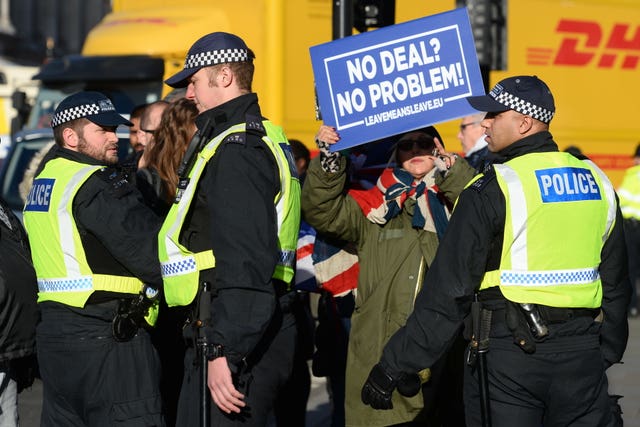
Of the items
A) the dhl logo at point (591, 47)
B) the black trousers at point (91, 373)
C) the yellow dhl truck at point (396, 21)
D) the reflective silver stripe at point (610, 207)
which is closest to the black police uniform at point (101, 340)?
the black trousers at point (91, 373)

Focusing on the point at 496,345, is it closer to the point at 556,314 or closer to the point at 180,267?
the point at 556,314

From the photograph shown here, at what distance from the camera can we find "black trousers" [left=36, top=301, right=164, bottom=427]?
508cm

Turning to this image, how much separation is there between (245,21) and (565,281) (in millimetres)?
8402

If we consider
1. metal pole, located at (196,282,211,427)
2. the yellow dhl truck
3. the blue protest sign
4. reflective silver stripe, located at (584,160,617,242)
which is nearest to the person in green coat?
the blue protest sign

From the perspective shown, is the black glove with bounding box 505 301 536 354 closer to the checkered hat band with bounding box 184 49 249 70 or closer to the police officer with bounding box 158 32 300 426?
the police officer with bounding box 158 32 300 426

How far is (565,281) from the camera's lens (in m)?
4.70

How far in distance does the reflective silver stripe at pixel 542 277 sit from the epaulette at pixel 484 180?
1.07ft

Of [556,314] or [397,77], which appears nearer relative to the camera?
[556,314]

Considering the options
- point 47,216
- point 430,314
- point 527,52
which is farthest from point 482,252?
point 527,52

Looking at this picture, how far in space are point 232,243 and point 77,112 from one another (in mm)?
1360

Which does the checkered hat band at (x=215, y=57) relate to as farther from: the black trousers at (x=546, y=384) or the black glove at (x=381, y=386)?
the black trousers at (x=546, y=384)

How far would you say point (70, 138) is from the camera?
543cm

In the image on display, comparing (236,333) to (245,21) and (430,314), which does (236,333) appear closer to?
(430,314)

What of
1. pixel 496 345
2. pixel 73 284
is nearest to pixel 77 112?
pixel 73 284
